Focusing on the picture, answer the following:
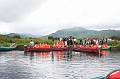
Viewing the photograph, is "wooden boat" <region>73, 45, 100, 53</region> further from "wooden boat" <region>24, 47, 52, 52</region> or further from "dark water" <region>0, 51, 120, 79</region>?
"dark water" <region>0, 51, 120, 79</region>

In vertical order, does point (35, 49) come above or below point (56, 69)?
above

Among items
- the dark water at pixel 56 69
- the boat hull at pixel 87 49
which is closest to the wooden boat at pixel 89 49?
the boat hull at pixel 87 49

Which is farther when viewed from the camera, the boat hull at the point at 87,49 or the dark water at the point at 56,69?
the boat hull at the point at 87,49

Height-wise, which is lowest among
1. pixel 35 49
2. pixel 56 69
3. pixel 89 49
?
pixel 56 69

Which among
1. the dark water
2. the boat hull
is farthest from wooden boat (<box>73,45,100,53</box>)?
the dark water

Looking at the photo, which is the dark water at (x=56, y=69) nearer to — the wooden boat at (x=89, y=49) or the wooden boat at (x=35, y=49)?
the wooden boat at (x=89, y=49)

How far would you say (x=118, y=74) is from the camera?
23547mm

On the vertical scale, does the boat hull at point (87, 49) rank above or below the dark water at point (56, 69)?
above

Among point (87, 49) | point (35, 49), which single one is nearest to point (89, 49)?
point (87, 49)

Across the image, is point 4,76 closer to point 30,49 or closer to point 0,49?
point 30,49

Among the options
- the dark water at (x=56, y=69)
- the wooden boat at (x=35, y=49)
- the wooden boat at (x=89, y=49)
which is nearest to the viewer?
the dark water at (x=56, y=69)

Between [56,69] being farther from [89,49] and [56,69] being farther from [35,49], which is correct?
[35,49]

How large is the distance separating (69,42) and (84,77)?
73445 mm

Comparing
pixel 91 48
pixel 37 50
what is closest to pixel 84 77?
pixel 91 48
